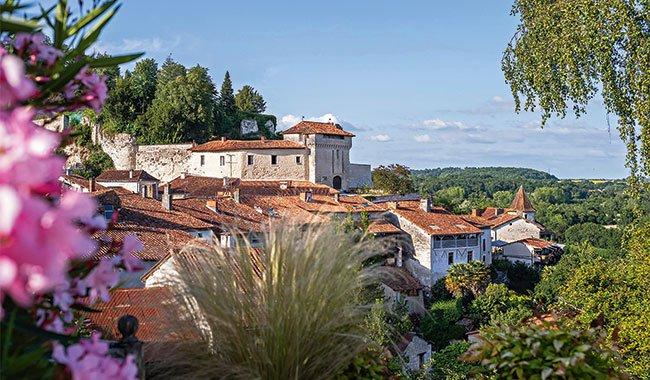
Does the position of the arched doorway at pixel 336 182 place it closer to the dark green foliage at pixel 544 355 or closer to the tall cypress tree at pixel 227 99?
the tall cypress tree at pixel 227 99

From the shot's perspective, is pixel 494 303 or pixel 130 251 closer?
pixel 130 251

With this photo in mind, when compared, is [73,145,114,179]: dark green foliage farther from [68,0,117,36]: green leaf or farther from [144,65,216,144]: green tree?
[68,0,117,36]: green leaf

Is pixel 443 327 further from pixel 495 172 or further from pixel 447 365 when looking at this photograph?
pixel 495 172

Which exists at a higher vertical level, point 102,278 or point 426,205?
point 102,278

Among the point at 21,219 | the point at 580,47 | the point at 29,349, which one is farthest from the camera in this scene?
the point at 580,47

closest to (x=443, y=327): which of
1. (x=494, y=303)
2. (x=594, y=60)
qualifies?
(x=494, y=303)

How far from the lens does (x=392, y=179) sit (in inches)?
1834

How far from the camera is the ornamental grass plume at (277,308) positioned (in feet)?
8.82

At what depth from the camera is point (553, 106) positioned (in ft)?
23.2

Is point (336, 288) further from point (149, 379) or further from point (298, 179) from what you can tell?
point (298, 179)

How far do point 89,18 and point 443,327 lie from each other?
25.6 metres

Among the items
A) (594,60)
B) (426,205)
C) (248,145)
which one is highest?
(248,145)

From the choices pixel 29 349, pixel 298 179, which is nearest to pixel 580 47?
pixel 29 349

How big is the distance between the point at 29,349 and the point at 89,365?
17.3 inches
